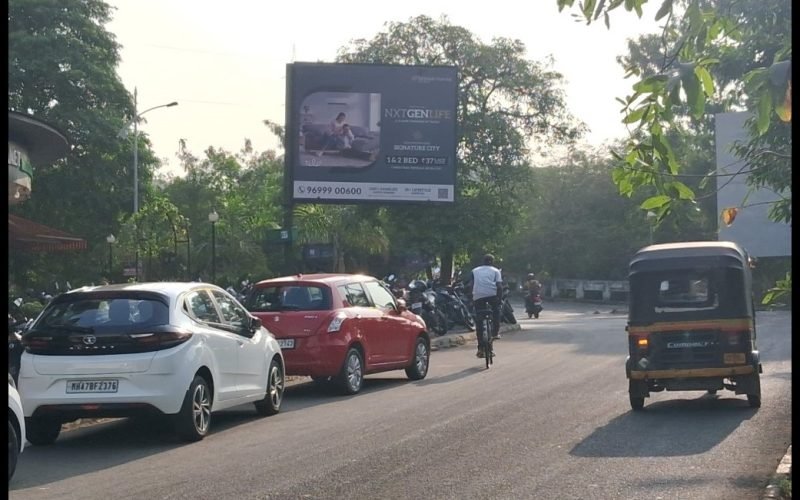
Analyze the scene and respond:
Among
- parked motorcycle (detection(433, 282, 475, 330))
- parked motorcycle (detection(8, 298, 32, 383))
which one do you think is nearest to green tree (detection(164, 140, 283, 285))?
parked motorcycle (detection(433, 282, 475, 330))

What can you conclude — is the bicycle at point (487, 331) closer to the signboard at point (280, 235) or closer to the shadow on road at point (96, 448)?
the shadow on road at point (96, 448)

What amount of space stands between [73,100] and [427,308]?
76.6ft

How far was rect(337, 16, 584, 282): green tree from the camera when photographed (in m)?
33.4

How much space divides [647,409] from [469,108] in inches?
864

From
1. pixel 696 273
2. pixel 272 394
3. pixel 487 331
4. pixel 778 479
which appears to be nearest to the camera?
pixel 778 479

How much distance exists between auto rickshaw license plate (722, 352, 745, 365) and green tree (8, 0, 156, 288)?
3445cm

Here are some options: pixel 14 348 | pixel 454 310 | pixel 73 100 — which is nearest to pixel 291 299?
pixel 14 348

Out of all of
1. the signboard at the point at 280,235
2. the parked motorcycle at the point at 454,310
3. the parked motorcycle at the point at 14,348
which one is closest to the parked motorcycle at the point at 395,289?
the parked motorcycle at the point at 454,310

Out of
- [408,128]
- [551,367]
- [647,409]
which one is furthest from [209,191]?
A: [647,409]

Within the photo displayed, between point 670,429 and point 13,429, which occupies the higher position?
point 13,429

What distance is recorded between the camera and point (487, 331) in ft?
61.7

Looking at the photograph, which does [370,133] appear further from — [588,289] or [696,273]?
[588,289]

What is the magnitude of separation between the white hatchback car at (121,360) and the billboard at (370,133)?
46.0 feet

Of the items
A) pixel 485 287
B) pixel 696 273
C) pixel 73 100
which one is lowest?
pixel 485 287
